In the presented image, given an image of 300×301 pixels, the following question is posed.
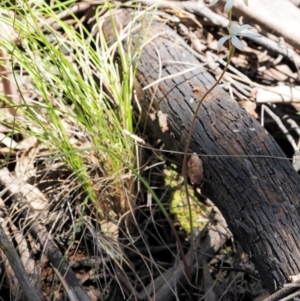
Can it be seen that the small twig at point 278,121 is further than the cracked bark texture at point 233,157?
Yes

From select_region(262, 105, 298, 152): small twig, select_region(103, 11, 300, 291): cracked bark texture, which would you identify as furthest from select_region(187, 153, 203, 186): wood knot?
select_region(262, 105, 298, 152): small twig

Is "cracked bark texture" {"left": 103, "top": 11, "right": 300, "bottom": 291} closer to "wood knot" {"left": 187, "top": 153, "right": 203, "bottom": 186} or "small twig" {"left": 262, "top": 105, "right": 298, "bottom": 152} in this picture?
"wood knot" {"left": 187, "top": 153, "right": 203, "bottom": 186}

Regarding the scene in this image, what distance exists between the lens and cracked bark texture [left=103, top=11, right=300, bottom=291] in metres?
1.44

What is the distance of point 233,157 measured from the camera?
163cm

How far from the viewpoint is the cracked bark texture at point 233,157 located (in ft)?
4.73

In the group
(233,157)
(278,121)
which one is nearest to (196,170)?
(233,157)

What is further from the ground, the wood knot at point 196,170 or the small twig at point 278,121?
the small twig at point 278,121

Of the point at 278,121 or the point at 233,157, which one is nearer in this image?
the point at 233,157

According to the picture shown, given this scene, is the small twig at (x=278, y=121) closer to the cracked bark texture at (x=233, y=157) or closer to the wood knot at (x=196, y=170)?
the cracked bark texture at (x=233, y=157)

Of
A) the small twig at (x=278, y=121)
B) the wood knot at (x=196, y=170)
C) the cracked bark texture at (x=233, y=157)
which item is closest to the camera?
the cracked bark texture at (x=233, y=157)

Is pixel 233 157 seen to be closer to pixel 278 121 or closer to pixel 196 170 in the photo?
pixel 196 170

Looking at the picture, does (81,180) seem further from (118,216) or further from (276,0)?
(276,0)

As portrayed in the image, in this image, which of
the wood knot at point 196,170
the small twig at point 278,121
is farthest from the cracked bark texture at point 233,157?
the small twig at point 278,121

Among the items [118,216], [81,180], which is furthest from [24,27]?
[118,216]
